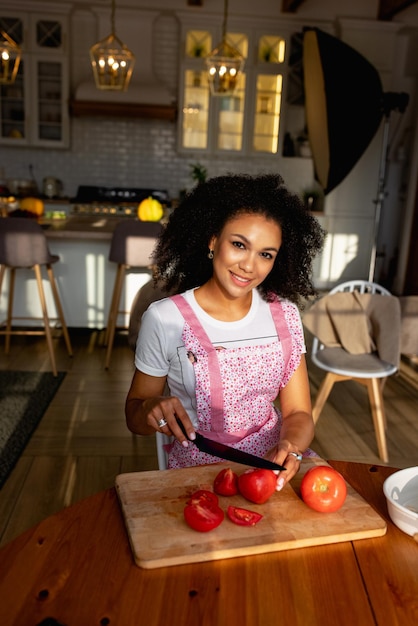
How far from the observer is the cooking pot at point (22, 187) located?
666 centimetres

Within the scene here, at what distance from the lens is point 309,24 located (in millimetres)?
6551

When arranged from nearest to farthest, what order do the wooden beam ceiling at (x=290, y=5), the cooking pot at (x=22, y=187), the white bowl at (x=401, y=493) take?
the white bowl at (x=401, y=493) < the wooden beam ceiling at (x=290, y=5) < the cooking pot at (x=22, y=187)

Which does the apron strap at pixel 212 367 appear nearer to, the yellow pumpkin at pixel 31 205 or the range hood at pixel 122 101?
the yellow pumpkin at pixel 31 205

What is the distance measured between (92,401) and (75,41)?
15.8 ft

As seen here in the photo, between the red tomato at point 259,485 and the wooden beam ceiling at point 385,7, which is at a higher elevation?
the wooden beam ceiling at point 385,7

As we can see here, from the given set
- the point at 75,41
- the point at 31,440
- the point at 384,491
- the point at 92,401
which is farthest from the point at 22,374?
the point at 75,41

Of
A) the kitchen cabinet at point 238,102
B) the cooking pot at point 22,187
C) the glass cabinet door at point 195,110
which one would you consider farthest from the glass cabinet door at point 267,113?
the cooking pot at point 22,187

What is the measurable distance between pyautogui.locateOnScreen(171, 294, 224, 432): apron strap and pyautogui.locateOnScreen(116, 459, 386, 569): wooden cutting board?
314mm

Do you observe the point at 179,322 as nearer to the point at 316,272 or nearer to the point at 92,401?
the point at 92,401

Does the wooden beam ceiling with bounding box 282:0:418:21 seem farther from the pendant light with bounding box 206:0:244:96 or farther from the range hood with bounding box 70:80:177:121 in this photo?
the pendant light with bounding box 206:0:244:96

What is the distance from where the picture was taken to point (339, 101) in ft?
15.0

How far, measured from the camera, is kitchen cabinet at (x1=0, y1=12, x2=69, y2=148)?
640 centimetres

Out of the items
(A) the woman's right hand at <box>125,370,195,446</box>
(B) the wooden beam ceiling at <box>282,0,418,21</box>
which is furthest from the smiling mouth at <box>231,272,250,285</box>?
(B) the wooden beam ceiling at <box>282,0,418,21</box>

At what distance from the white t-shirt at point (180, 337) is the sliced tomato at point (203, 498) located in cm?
45
